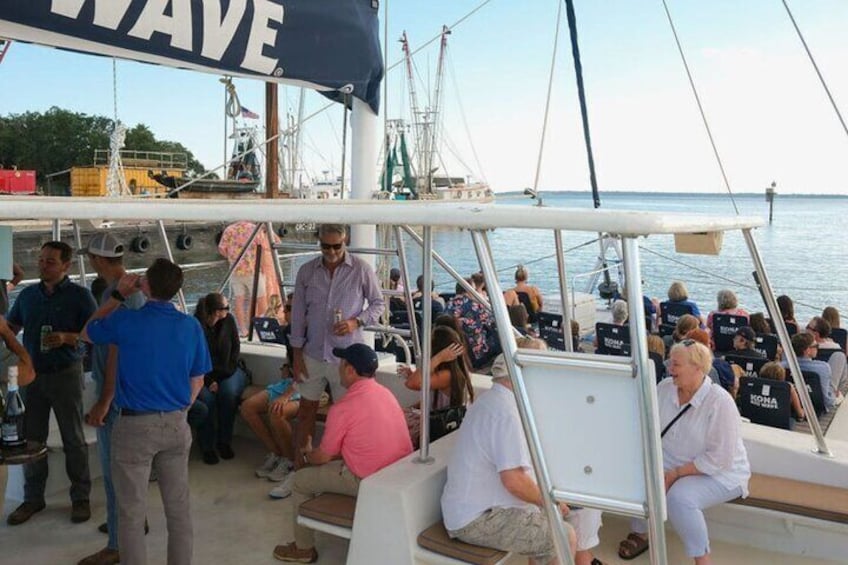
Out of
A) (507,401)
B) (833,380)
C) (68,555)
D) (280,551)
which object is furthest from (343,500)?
(833,380)

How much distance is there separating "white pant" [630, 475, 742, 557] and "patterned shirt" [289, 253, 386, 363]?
1.83 m

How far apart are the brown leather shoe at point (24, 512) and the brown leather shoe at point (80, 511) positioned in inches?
9.4

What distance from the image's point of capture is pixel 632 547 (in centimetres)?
399

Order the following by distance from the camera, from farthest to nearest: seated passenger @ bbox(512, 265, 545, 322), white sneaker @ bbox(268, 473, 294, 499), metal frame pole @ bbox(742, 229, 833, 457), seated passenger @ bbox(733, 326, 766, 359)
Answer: seated passenger @ bbox(512, 265, 545, 322) → seated passenger @ bbox(733, 326, 766, 359) → white sneaker @ bbox(268, 473, 294, 499) → metal frame pole @ bbox(742, 229, 833, 457)

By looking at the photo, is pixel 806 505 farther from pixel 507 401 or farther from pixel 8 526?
pixel 8 526

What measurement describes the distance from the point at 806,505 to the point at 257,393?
11.0ft


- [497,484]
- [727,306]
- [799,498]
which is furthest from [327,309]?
[727,306]

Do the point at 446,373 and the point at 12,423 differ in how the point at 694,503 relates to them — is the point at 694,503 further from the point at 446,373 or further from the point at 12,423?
the point at 12,423

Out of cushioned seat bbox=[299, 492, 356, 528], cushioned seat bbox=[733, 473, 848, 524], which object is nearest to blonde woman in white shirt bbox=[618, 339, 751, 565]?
cushioned seat bbox=[733, 473, 848, 524]

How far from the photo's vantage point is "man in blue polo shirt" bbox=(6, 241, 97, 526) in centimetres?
417

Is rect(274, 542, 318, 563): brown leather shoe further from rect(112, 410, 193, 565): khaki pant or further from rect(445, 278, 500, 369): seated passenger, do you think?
rect(445, 278, 500, 369): seated passenger

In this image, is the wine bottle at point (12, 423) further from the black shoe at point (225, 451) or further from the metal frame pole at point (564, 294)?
the metal frame pole at point (564, 294)

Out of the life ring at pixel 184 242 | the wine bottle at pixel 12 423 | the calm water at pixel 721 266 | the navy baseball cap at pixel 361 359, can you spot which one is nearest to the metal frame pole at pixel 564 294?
the navy baseball cap at pixel 361 359

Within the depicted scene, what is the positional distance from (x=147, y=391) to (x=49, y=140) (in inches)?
2081
